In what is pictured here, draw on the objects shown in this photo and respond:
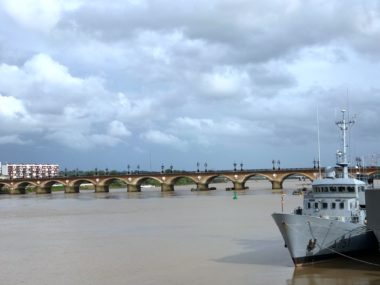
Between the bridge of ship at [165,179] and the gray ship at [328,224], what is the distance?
10079 cm

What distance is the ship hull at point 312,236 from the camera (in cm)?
2734

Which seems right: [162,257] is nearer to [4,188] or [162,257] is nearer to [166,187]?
[166,187]

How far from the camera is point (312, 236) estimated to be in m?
27.5

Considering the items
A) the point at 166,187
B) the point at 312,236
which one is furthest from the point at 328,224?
the point at 166,187

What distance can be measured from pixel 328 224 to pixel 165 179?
410 ft

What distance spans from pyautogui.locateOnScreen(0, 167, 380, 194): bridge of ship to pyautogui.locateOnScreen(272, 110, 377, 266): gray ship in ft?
331

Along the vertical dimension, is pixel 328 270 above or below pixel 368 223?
below

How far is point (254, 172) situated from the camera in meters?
142

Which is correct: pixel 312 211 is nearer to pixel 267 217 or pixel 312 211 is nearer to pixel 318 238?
pixel 318 238

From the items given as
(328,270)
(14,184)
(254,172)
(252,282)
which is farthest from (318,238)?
(14,184)

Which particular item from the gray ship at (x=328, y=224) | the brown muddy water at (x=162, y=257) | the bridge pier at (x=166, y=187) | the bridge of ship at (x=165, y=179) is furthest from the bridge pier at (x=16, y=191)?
the gray ship at (x=328, y=224)

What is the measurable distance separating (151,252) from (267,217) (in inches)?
909

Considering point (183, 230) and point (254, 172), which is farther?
point (254, 172)

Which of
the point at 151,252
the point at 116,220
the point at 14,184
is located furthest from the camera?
the point at 14,184
